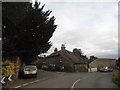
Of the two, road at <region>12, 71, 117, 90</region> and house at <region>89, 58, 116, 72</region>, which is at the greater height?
road at <region>12, 71, 117, 90</region>

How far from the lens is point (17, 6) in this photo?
21031 mm

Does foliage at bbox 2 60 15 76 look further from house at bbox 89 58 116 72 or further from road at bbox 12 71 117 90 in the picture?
house at bbox 89 58 116 72

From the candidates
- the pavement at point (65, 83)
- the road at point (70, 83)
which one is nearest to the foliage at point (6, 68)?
the pavement at point (65, 83)

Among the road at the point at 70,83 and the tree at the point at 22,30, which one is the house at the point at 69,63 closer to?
the road at the point at 70,83

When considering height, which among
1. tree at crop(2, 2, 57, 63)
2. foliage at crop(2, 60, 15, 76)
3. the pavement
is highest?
tree at crop(2, 2, 57, 63)

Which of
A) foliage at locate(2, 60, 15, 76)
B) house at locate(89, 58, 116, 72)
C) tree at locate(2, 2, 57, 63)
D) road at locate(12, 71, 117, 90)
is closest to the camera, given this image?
road at locate(12, 71, 117, 90)

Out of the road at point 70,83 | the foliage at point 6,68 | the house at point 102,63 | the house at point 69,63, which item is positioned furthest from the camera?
the house at point 102,63

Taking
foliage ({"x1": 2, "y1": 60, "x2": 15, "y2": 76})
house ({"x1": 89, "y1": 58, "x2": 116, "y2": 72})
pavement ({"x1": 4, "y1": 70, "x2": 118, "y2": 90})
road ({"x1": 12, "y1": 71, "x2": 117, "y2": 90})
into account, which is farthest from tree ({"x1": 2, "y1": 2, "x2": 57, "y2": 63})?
house ({"x1": 89, "y1": 58, "x2": 116, "y2": 72})

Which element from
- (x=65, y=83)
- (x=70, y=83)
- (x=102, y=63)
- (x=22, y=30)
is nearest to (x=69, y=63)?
(x=102, y=63)

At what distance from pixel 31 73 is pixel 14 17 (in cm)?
881

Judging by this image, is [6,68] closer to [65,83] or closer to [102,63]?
[65,83]

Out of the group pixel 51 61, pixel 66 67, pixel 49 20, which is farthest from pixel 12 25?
pixel 51 61

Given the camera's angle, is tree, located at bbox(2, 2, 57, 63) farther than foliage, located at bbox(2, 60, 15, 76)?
Yes

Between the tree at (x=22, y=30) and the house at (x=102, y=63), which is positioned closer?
the tree at (x=22, y=30)
